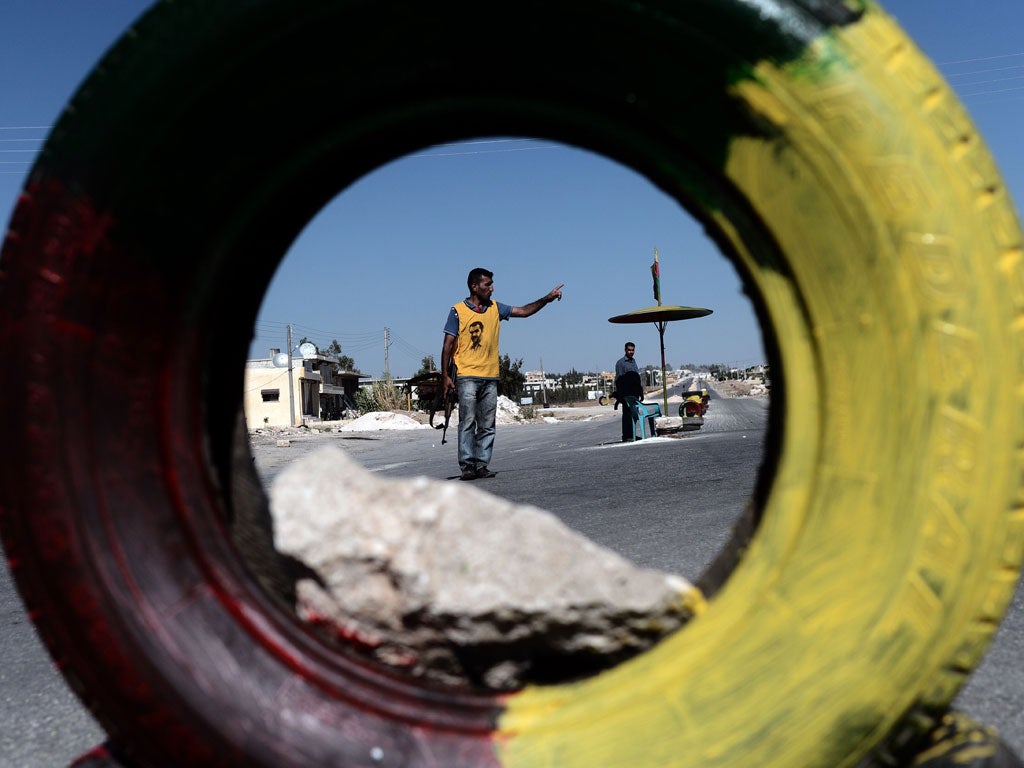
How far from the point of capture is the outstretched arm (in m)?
6.09

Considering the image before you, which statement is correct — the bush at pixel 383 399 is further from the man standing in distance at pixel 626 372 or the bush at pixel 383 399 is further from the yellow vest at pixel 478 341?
the yellow vest at pixel 478 341

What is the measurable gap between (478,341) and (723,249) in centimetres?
499

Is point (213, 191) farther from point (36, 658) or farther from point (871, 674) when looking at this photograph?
point (36, 658)

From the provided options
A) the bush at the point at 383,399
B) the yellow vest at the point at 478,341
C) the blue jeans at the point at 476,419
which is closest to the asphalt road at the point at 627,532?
the blue jeans at the point at 476,419

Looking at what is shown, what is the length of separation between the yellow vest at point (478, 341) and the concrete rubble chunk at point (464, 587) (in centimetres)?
468

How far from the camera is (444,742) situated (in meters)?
0.94

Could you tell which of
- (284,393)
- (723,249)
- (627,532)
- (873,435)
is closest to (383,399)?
(284,393)

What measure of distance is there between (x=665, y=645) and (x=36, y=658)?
1835 mm

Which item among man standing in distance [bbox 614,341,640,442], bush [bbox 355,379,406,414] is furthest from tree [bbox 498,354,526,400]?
man standing in distance [bbox 614,341,640,442]

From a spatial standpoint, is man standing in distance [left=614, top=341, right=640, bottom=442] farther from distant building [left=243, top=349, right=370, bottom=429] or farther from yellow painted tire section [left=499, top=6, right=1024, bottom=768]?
distant building [left=243, top=349, right=370, bottom=429]

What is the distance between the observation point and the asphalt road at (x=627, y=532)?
1553 mm

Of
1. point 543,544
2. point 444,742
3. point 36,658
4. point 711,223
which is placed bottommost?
point 36,658

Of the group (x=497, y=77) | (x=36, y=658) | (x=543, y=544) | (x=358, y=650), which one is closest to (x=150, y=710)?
(x=358, y=650)

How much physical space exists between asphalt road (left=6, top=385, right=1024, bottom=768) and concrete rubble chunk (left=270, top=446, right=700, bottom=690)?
0.39 meters
